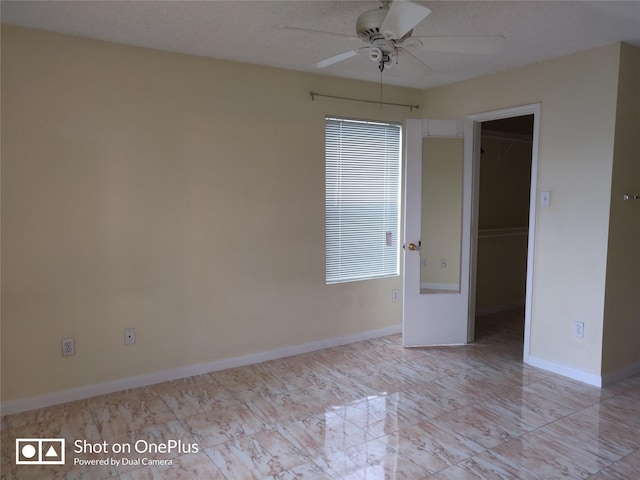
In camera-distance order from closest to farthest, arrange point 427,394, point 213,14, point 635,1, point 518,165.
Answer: point 635,1, point 213,14, point 427,394, point 518,165

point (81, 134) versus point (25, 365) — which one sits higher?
point (81, 134)

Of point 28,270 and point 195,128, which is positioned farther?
point 195,128

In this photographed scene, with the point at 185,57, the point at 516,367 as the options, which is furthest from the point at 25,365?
the point at 516,367

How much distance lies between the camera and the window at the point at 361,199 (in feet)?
13.3

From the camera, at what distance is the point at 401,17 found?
1960mm

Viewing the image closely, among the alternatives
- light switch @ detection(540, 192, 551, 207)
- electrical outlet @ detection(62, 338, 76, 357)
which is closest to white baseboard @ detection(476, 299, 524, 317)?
light switch @ detection(540, 192, 551, 207)

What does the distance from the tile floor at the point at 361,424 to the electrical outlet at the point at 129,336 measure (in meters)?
0.34

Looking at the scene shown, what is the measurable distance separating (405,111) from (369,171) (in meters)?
0.74

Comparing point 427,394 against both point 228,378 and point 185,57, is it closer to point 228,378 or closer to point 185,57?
point 228,378

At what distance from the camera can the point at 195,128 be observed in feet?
10.9

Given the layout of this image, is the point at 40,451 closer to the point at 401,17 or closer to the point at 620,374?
the point at 401,17

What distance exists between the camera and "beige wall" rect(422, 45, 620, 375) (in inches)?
124

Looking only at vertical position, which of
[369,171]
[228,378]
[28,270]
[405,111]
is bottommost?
[228,378]

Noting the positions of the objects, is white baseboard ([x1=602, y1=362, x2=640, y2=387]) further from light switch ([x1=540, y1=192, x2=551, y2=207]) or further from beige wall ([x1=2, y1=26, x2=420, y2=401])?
→ beige wall ([x1=2, y1=26, x2=420, y2=401])
